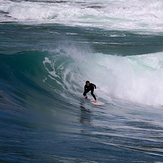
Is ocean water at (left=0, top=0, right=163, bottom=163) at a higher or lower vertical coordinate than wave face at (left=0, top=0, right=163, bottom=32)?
lower

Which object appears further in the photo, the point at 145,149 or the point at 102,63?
the point at 102,63

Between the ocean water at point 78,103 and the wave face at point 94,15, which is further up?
the wave face at point 94,15

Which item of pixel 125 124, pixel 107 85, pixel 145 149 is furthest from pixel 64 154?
pixel 107 85

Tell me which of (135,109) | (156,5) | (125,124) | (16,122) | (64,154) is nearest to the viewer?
(64,154)

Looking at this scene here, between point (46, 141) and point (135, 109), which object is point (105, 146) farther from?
point (135, 109)

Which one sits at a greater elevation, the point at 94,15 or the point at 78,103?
the point at 94,15

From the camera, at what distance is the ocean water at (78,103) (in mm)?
5352

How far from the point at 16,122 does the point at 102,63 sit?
9856mm

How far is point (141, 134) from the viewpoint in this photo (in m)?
6.93

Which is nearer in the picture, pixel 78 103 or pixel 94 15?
pixel 78 103

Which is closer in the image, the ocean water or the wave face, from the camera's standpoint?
the ocean water

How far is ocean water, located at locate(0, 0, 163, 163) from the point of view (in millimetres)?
5352

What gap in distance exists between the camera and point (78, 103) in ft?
35.5

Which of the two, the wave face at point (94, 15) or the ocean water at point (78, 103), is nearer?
the ocean water at point (78, 103)
